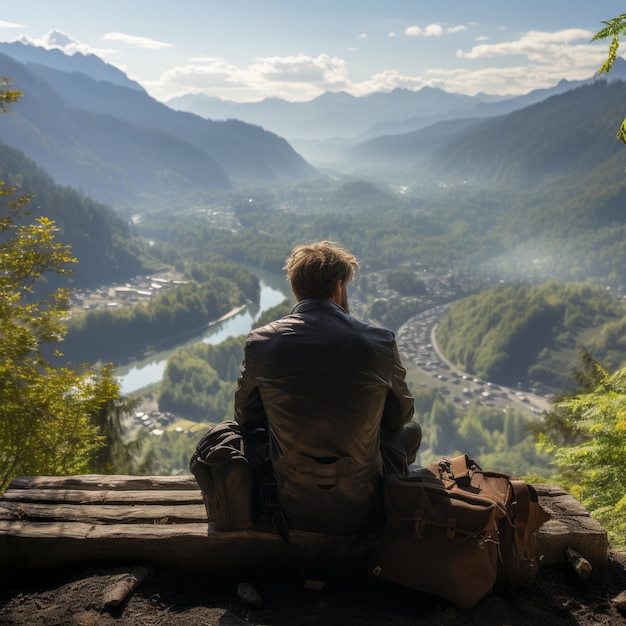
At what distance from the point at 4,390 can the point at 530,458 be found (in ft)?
155

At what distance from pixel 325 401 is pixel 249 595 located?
3.44ft

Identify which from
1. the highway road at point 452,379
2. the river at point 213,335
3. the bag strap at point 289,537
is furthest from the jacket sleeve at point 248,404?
the highway road at point 452,379

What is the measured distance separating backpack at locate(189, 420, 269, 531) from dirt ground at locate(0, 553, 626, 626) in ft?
1.07

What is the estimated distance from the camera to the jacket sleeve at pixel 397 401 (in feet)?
8.64

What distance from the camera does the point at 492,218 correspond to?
633 ft

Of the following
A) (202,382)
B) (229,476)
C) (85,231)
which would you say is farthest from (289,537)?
(85,231)

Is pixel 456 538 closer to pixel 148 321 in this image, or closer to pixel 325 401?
pixel 325 401

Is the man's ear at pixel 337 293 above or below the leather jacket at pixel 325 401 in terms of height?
above

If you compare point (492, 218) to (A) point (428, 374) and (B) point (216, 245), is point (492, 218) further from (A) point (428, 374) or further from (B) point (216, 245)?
(A) point (428, 374)

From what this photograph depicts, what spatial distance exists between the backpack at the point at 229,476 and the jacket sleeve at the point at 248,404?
10 centimetres

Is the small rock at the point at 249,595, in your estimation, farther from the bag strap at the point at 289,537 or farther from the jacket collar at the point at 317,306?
the jacket collar at the point at 317,306

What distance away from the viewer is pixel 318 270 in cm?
276

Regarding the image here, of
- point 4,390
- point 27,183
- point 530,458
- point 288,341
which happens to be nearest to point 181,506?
point 288,341

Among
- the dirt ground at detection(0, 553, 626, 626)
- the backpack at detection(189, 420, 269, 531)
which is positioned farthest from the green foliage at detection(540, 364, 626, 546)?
the backpack at detection(189, 420, 269, 531)
